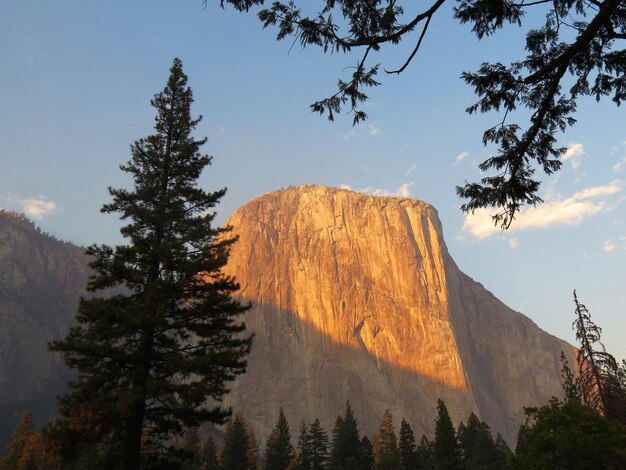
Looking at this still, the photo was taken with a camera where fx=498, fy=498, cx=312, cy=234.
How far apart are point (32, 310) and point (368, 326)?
107532mm

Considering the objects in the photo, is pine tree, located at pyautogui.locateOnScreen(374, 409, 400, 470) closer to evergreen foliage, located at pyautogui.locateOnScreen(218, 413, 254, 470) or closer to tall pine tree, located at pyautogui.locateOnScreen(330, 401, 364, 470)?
tall pine tree, located at pyautogui.locateOnScreen(330, 401, 364, 470)

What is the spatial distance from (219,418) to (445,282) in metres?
121

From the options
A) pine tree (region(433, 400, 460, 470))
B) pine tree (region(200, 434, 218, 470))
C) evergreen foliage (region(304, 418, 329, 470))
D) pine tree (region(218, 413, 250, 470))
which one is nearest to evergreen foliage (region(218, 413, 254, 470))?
pine tree (region(218, 413, 250, 470))

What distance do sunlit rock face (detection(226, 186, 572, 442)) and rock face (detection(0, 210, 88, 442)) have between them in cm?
6546

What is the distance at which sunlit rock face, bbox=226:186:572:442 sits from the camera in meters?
114

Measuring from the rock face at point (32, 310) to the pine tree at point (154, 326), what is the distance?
128821 mm

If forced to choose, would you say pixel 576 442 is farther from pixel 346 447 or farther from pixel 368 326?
pixel 368 326

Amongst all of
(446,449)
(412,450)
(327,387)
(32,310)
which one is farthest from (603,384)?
(32,310)

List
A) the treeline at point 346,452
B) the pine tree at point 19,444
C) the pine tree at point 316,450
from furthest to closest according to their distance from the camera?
the pine tree at point 316,450 < the pine tree at point 19,444 < the treeline at point 346,452

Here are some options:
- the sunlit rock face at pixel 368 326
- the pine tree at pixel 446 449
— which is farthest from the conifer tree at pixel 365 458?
the sunlit rock face at pixel 368 326

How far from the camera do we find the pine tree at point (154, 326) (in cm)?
1362

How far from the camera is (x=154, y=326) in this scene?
14.3 m

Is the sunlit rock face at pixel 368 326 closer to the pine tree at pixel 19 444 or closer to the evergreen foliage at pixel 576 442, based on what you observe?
the pine tree at pixel 19 444

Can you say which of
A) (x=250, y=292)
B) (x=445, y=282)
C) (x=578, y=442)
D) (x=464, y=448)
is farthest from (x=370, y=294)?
(x=578, y=442)
